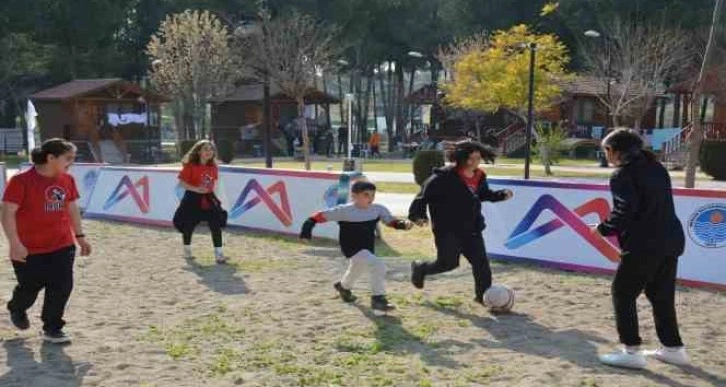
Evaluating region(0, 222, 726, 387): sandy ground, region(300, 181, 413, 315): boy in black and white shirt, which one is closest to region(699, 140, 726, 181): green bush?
region(0, 222, 726, 387): sandy ground

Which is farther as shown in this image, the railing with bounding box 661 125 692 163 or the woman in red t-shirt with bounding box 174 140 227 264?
the railing with bounding box 661 125 692 163

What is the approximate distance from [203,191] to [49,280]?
13.3 feet

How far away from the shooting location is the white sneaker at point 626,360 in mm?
5480

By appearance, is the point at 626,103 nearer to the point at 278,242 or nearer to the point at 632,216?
the point at 278,242

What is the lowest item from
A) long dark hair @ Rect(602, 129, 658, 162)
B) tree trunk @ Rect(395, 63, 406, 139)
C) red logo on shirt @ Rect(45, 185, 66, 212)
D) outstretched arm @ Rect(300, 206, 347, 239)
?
outstretched arm @ Rect(300, 206, 347, 239)

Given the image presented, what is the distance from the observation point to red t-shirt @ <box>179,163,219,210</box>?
1014cm

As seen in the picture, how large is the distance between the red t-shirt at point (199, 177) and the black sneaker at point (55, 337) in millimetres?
4028

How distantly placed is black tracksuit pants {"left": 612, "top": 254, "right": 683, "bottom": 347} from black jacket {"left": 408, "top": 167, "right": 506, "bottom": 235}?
6.11ft

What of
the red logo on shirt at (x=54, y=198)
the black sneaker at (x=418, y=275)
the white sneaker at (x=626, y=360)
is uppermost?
the red logo on shirt at (x=54, y=198)

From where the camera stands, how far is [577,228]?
9.45 m

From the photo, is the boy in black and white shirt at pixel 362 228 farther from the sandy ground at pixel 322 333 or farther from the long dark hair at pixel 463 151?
the long dark hair at pixel 463 151

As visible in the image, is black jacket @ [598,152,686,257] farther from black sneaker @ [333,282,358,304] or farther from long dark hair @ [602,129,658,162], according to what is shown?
black sneaker @ [333,282,358,304]

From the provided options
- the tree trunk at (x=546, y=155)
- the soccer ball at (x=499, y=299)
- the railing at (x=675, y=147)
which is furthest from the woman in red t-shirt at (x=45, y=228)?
the railing at (x=675, y=147)

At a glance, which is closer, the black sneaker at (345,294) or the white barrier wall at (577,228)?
the black sneaker at (345,294)
